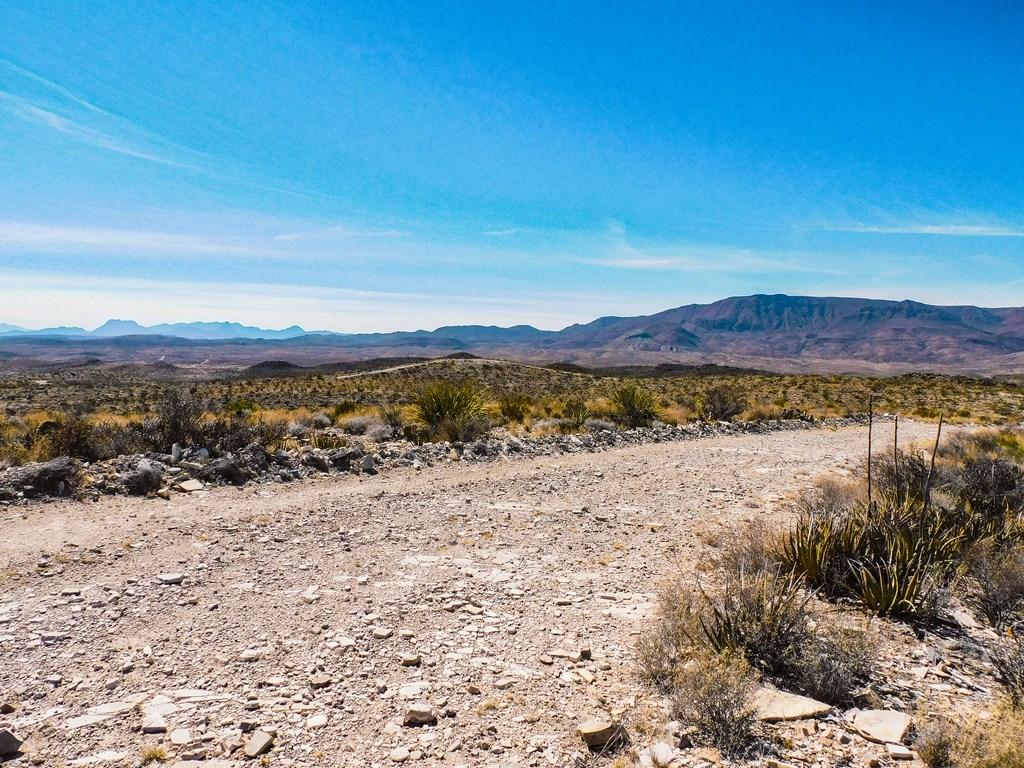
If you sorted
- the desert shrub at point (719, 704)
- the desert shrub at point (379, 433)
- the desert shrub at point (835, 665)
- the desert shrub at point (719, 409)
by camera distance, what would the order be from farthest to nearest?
the desert shrub at point (719, 409), the desert shrub at point (379, 433), the desert shrub at point (835, 665), the desert shrub at point (719, 704)

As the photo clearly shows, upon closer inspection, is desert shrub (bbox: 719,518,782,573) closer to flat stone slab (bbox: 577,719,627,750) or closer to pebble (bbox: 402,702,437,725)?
flat stone slab (bbox: 577,719,627,750)

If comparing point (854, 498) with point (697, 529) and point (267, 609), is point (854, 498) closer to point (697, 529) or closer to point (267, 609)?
point (697, 529)

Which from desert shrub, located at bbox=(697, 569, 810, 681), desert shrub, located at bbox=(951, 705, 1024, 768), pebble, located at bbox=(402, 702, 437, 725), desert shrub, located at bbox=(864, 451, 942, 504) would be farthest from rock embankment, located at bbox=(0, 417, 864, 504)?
desert shrub, located at bbox=(951, 705, 1024, 768)

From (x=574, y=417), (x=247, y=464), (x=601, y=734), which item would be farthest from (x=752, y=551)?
(x=574, y=417)

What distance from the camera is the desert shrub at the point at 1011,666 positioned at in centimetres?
341

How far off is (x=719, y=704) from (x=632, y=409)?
15879mm

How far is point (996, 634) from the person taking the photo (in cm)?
450

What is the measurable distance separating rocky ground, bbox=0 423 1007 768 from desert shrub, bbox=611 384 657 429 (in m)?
10.1

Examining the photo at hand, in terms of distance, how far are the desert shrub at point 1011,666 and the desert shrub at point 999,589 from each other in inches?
16.3

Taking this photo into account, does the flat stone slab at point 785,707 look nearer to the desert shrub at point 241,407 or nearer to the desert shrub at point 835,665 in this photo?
the desert shrub at point 835,665

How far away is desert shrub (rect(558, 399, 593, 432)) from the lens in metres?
16.5

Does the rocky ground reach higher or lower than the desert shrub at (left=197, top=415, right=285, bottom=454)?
lower

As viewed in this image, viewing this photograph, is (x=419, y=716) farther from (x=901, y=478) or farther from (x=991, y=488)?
(x=991, y=488)

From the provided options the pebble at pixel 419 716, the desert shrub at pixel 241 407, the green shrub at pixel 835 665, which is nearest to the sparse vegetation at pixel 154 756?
the pebble at pixel 419 716
